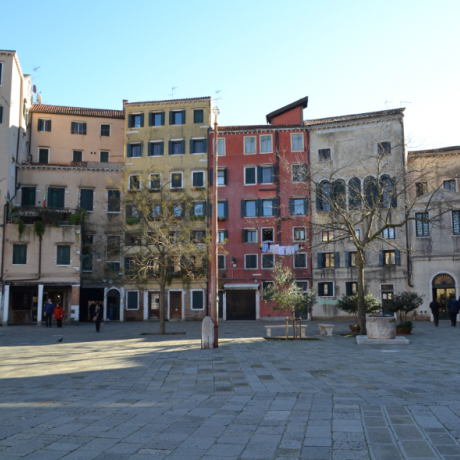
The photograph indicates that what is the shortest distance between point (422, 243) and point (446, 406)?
1254 inches

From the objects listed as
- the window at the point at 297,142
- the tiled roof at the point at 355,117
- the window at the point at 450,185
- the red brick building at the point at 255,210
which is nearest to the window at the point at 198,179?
the red brick building at the point at 255,210

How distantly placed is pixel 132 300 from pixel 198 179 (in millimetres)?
11295

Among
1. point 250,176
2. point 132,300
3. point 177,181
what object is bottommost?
point 132,300

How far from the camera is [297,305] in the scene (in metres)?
25.4

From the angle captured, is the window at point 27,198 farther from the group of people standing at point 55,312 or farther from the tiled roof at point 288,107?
the tiled roof at point 288,107

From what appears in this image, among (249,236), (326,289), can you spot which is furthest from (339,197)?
(249,236)

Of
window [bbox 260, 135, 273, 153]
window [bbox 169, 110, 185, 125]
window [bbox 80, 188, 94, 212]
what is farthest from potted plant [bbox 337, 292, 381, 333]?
window [bbox 169, 110, 185, 125]

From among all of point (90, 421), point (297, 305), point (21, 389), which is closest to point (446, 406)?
point (90, 421)

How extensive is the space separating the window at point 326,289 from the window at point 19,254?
22.1 metres

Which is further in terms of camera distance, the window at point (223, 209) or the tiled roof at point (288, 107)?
the tiled roof at point (288, 107)

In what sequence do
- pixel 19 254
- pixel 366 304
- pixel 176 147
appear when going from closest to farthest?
pixel 366 304 → pixel 19 254 → pixel 176 147

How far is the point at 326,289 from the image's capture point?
40.4 metres

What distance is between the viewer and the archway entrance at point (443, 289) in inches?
1431

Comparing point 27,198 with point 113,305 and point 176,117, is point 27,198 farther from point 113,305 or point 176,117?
point 176,117
